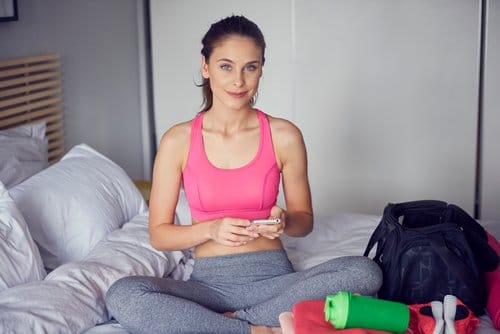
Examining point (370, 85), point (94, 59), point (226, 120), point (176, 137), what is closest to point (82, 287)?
point (176, 137)

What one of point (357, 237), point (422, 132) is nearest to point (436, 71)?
point (422, 132)

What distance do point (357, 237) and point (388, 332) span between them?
826mm

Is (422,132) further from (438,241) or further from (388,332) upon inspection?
(388,332)

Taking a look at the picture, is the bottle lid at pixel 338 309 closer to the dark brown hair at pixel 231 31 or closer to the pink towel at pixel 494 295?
the pink towel at pixel 494 295

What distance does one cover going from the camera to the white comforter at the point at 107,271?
1.69m

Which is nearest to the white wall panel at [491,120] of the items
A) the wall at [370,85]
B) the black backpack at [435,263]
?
the wall at [370,85]

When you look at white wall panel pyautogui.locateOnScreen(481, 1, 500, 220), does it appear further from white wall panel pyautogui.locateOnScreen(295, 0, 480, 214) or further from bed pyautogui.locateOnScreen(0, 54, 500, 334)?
bed pyautogui.locateOnScreen(0, 54, 500, 334)

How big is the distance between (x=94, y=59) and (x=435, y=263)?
1897 millimetres

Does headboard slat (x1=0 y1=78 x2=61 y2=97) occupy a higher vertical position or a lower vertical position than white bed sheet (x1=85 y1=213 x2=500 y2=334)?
higher

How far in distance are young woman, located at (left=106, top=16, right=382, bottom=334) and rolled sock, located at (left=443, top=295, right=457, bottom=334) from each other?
0.68 ft

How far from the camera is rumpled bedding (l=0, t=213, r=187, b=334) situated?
5.46 feet

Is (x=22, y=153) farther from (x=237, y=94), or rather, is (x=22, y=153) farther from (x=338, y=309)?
(x=338, y=309)

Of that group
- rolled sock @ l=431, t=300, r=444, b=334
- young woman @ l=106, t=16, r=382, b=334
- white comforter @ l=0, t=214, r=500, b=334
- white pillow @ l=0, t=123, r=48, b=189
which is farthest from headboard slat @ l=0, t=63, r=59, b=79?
rolled sock @ l=431, t=300, r=444, b=334

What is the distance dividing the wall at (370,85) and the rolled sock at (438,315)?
1832 mm
